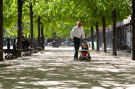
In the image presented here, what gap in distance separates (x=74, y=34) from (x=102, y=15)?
32.0ft

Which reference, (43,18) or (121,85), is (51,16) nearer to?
(43,18)

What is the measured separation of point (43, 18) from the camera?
3269cm

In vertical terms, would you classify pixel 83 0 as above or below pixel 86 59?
above

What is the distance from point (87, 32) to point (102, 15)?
30.5m

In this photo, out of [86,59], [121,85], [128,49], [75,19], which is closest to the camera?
[121,85]

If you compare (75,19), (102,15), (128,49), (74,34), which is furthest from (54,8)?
(74,34)

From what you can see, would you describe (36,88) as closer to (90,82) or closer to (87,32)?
(90,82)

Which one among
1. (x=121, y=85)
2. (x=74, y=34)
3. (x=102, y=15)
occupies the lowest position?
(x=121, y=85)

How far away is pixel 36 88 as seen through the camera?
645 cm

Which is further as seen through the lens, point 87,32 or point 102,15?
point 87,32

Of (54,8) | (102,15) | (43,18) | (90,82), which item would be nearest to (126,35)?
(102,15)

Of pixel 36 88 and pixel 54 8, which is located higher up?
pixel 54 8

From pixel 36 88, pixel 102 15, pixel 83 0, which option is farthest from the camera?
pixel 102 15

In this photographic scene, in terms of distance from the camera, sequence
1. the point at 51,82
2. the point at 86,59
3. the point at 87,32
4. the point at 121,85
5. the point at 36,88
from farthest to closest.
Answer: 1. the point at 87,32
2. the point at 86,59
3. the point at 51,82
4. the point at 121,85
5. the point at 36,88
